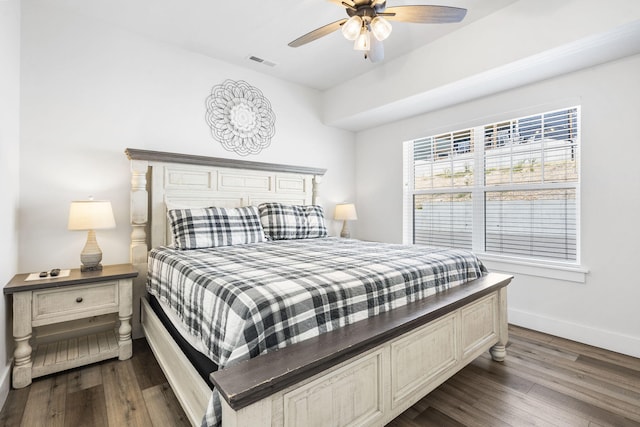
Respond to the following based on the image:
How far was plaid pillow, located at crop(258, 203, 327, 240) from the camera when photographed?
10.1 feet

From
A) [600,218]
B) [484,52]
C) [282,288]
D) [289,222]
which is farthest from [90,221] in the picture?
[600,218]

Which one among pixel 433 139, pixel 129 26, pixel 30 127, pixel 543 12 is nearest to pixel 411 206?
pixel 433 139

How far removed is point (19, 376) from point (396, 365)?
2298 mm

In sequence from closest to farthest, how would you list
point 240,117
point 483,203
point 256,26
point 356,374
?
1. point 356,374
2. point 256,26
3. point 483,203
4. point 240,117

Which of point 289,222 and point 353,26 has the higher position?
point 353,26

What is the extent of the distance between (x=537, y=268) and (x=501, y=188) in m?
0.85

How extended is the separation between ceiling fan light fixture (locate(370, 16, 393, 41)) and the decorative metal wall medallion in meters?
1.96

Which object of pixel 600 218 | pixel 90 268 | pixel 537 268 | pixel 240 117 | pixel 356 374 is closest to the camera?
pixel 356 374

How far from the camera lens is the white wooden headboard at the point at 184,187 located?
104 inches

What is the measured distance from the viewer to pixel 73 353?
7.09ft

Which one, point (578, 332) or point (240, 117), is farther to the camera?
point (240, 117)

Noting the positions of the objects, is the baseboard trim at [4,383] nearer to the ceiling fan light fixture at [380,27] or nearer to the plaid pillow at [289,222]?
the plaid pillow at [289,222]

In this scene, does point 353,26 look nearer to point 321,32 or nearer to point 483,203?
point 321,32

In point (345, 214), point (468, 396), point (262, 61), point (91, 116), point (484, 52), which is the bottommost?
point (468, 396)
